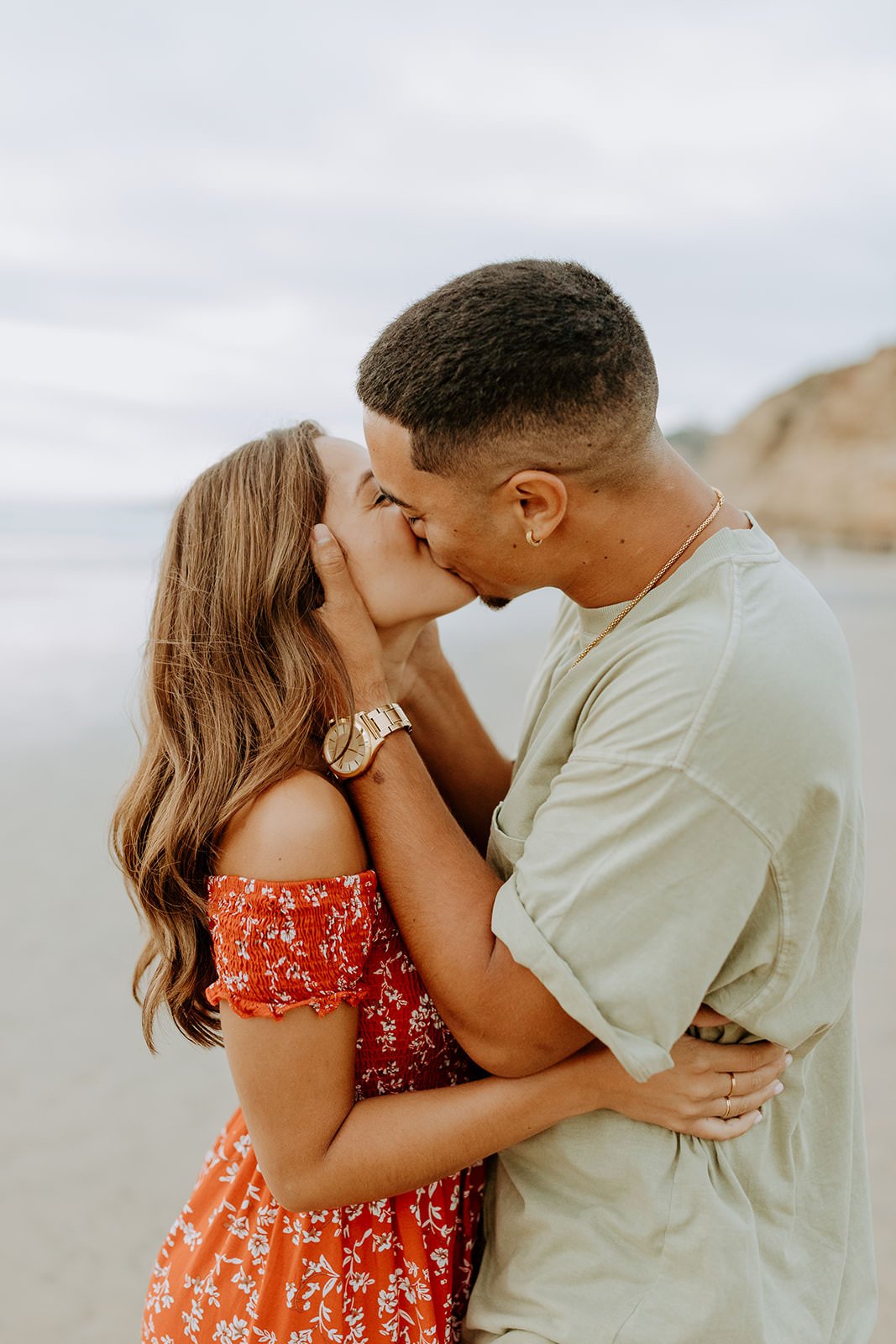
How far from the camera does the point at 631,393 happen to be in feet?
5.63

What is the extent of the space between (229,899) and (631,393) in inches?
40.1

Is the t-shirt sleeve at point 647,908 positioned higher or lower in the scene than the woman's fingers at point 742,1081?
higher

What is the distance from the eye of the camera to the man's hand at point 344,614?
1986 mm

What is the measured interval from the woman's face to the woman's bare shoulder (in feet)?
1.29

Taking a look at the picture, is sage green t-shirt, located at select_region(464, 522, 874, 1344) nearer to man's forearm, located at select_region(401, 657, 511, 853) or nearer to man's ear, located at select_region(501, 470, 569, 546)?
man's ear, located at select_region(501, 470, 569, 546)

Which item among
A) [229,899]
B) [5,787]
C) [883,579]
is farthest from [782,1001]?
[883,579]

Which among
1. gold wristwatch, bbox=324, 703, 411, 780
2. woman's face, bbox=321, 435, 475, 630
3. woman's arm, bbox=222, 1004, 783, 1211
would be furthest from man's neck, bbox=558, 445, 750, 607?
woman's arm, bbox=222, 1004, 783, 1211

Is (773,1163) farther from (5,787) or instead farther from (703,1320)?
(5,787)

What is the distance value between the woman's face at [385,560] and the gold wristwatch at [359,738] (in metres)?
0.23

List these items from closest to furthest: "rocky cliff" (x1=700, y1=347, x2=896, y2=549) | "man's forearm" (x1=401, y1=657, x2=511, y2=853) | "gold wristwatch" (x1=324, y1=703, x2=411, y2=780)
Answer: "gold wristwatch" (x1=324, y1=703, x2=411, y2=780) < "man's forearm" (x1=401, y1=657, x2=511, y2=853) < "rocky cliff" (x1=700, y1=347, x2=896, y2=549)

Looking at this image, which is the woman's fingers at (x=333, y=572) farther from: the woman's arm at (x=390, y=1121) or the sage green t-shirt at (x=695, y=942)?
the woman's arm at (x=390, y=1121)

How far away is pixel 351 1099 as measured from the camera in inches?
70.3

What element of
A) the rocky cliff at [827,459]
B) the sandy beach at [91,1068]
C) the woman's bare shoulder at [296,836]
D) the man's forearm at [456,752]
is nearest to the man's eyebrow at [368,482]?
the woman's bare shoulder at [296,836]

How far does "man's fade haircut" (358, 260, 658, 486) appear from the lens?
1639 millimetres
